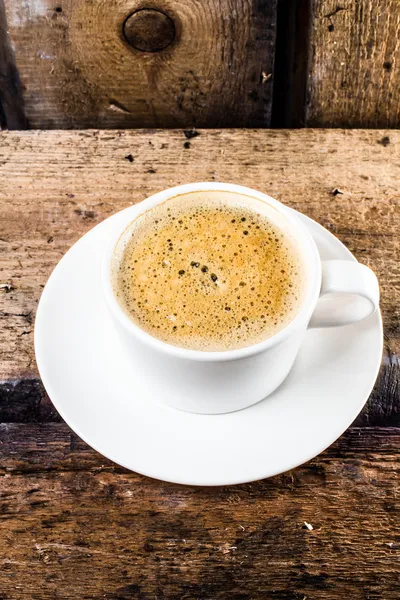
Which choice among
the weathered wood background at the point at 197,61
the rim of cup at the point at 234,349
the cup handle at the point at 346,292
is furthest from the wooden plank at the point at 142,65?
the cup handle at the point at 346,292

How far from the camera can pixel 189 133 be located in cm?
115

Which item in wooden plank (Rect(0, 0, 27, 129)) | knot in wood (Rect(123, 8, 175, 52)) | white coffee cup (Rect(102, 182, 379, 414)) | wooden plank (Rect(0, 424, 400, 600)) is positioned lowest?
wooden plank (Rect(0, 424, 400, 600))

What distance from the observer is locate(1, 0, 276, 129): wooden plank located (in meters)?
1.29

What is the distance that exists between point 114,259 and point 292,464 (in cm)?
33

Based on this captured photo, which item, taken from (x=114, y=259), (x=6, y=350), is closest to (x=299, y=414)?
(x=114, y=259)

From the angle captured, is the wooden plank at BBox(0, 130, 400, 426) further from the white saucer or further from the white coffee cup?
the white coffee cup

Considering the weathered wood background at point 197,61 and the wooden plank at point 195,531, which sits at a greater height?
the weathered wood background at point 197,61

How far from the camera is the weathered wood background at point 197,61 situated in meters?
1.21

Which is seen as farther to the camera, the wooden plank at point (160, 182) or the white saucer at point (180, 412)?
the wooden plank at point (160, 182)

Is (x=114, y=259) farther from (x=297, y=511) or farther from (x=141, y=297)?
(x=297, y=511)

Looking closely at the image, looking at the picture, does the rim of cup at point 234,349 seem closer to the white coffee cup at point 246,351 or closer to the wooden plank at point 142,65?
the white coffee cup at point 246,351

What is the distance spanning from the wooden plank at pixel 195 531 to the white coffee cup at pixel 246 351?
130 millimetres

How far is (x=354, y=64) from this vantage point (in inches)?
47.8

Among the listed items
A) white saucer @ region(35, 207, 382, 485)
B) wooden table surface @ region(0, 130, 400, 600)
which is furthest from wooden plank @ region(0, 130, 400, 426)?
white saucer @ region(35, 207, 382, 485)
